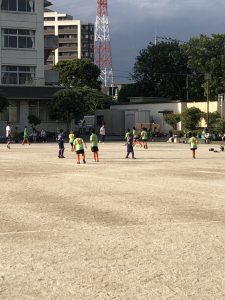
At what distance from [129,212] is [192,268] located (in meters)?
4.58

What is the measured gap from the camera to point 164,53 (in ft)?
297

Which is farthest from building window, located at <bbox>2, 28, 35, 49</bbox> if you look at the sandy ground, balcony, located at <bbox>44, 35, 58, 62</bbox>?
the sandy ground

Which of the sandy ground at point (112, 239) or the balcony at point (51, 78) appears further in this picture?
the balcony at point (51, 78)

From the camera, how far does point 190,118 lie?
5631 centimetres

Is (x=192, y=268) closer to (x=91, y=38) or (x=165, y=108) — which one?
(x=165, y=108)

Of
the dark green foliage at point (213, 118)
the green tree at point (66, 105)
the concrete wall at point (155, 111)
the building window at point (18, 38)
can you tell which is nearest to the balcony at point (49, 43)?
the building window at point (18, 38)

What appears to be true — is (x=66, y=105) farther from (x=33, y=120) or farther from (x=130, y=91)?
(x=130, y=91)

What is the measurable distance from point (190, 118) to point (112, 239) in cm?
4812

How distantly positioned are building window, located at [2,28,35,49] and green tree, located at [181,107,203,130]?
17.3 meters

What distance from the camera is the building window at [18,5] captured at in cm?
5936

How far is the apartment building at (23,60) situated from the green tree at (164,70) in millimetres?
31557

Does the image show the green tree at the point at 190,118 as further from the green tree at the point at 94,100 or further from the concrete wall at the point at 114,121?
the green tree at the point at 94,100

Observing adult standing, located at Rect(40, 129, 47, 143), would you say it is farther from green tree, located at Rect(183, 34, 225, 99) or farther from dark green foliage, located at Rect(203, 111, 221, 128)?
green tree, located at Rect(183, 34, 225, 99)

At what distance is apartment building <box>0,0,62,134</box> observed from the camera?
57281 mm
